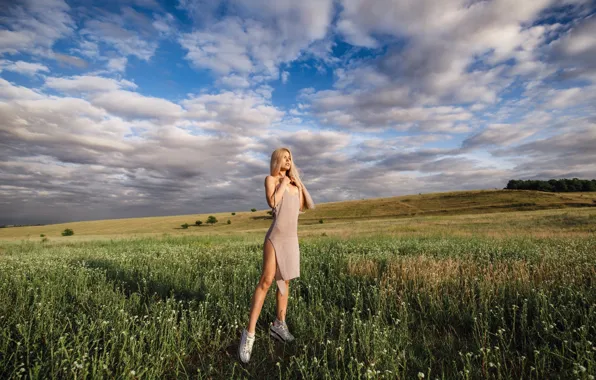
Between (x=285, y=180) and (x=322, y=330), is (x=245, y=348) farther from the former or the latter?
(x=285, y=180)

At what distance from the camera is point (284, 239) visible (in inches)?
175

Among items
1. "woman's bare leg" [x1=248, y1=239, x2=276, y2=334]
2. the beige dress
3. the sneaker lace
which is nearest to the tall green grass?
the sneaker lace

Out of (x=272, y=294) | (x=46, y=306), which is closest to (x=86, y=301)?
(x=46, y=306)

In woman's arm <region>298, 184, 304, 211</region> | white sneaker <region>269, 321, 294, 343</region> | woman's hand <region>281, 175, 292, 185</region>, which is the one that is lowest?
white sneaker <region>269, 321, 294, 343</region>

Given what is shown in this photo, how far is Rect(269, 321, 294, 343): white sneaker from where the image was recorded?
179 inches

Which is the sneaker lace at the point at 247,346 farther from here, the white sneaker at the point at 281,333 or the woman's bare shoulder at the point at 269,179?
the woman's bare shoulder at the point at 269,179

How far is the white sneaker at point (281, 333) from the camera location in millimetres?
4543

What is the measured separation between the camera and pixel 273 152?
15.6ft

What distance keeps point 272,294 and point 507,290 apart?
4644 mm

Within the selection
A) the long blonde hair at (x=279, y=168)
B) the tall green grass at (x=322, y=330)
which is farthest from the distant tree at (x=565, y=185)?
the long blonde hair at (x=279, y=168)

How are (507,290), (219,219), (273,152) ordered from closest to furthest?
1. (273,152)
2. (507,290)
3. (219,219)

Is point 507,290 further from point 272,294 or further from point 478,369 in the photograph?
point 272,294

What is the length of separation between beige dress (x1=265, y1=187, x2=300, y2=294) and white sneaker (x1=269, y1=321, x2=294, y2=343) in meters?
0.54

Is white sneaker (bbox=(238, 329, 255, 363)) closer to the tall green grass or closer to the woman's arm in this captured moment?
the tall green grass
